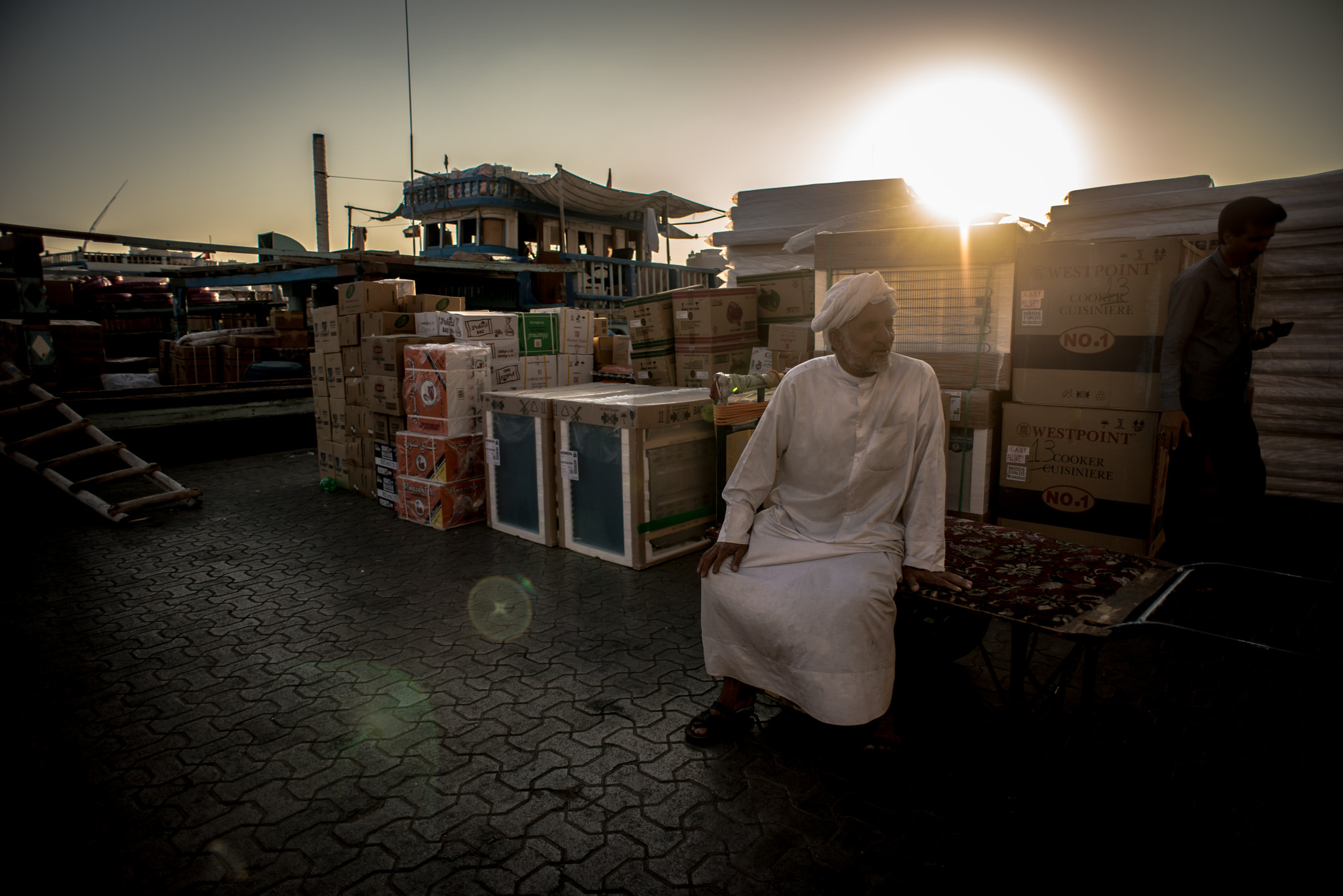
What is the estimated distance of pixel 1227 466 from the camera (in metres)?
3.85

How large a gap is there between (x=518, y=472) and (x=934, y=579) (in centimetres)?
370

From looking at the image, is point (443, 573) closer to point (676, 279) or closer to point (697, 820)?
point (697, 820)

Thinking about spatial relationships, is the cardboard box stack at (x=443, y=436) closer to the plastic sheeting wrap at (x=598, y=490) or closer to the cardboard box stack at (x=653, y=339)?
the plastic sheeting wrap at (x=598, y=490)

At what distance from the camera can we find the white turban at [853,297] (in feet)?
8.57

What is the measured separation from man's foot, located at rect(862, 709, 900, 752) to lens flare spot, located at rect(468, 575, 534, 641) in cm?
194

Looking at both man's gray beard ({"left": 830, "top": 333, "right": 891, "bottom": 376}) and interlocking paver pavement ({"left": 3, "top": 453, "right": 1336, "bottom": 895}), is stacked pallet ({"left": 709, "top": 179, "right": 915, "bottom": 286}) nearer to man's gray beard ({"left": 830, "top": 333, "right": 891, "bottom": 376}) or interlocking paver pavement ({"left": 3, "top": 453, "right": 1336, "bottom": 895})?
man's gray beard ({"left": 830, "top": 333, "right": 891, "bottom": 376})

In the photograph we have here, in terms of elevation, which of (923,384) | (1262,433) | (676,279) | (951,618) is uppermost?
(676,279)

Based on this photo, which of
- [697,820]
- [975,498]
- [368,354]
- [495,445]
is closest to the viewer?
[697,820]

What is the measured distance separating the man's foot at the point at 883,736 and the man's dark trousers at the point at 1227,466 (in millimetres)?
2574

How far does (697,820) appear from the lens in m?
2.33

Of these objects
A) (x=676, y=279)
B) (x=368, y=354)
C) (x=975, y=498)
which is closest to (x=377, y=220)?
(x=676, y=279)

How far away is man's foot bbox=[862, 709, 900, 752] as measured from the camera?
8.56ft

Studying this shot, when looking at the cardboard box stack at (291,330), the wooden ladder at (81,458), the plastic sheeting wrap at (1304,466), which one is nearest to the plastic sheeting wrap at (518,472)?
the wooden ladder at (81,458)

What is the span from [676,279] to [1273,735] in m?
21.2
